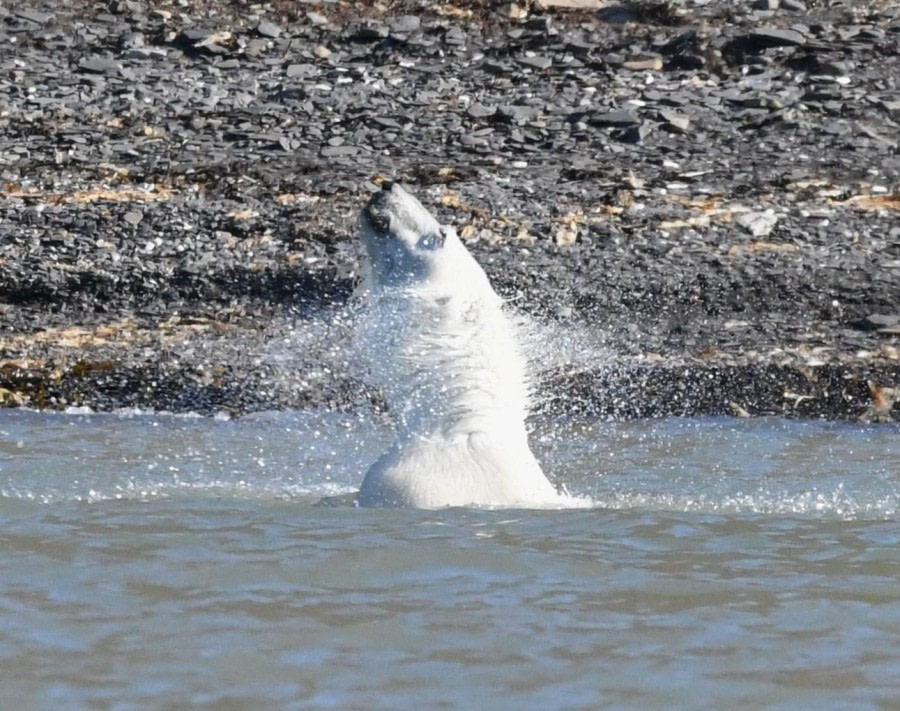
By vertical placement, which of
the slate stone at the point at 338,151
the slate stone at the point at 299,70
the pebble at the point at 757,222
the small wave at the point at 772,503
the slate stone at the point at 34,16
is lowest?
the small wave at the point at 772,503

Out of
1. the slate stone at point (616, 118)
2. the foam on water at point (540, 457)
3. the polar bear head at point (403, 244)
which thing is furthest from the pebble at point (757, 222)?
the polar bear head at point (403, 244)

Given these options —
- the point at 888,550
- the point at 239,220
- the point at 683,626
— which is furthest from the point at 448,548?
the point at 239,220

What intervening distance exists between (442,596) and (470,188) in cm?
800

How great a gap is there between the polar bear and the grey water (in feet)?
0.69

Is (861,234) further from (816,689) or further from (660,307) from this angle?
(816,689)

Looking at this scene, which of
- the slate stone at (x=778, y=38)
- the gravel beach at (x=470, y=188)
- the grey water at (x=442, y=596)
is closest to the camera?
the grey water at (x=442, y=596)

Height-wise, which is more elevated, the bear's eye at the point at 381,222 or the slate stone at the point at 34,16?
the slate stone at the point at 34,16

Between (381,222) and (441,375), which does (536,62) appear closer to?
(381,222)

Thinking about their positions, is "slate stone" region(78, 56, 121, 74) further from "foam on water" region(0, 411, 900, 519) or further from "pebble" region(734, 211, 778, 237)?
"pebble" region(734, 211, 778, 237)

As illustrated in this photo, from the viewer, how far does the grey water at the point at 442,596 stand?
437 centimetres

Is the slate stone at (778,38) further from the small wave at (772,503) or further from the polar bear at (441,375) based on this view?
the polar bear at (441,375)

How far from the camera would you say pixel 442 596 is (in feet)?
17.4

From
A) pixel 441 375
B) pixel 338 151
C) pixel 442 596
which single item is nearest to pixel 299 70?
pixel 338 151

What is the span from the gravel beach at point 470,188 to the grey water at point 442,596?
7.76ft
